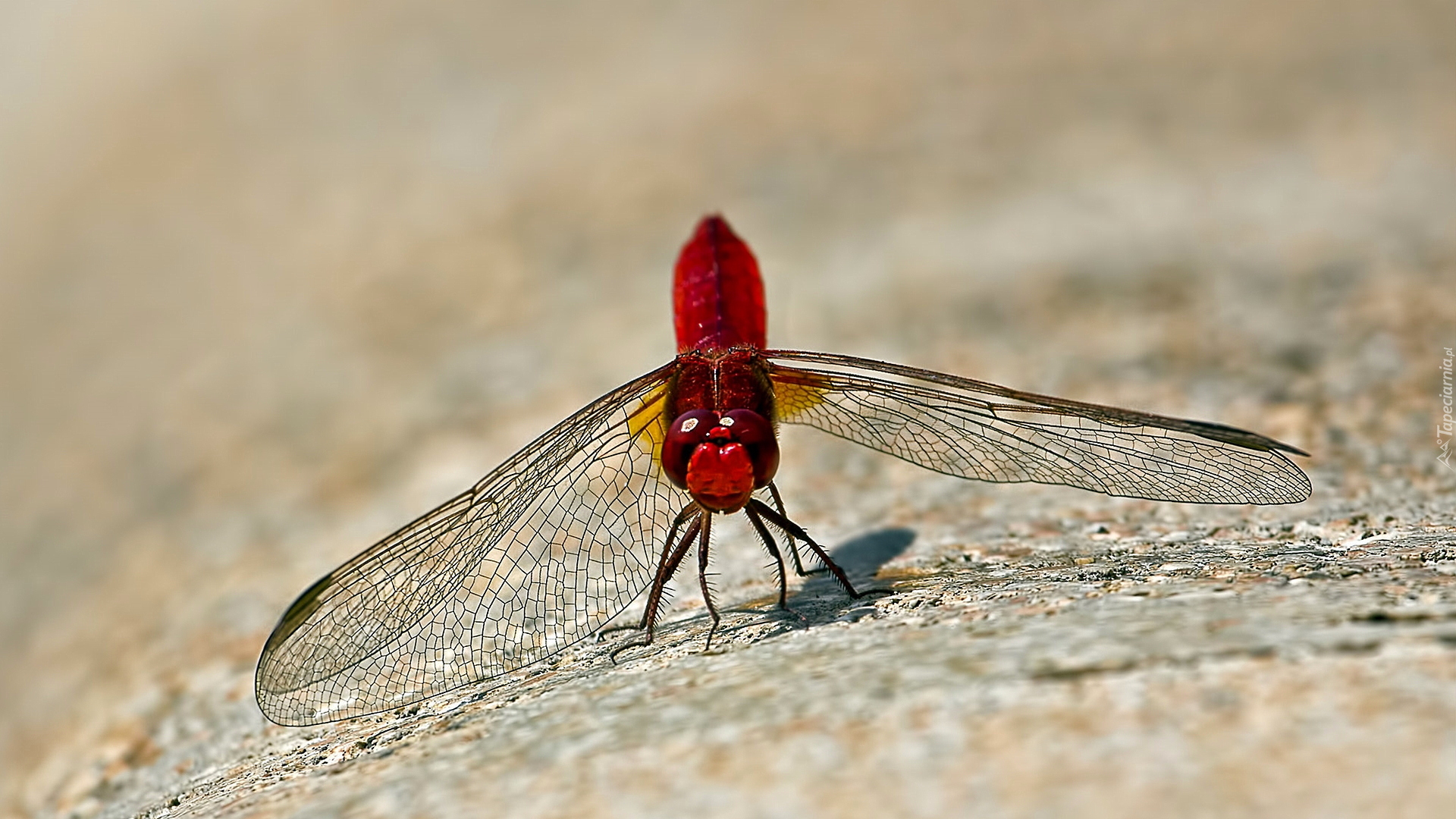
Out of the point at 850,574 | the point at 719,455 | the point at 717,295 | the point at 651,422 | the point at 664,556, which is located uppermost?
the point at 717,295

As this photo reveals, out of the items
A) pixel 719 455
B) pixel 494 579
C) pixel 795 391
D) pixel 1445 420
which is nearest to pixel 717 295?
pixel 795 391

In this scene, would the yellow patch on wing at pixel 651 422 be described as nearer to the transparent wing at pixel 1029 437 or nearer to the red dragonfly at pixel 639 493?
the red dragonfly at pixel 639 493

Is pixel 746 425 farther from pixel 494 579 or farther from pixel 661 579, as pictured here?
pixel 494 579

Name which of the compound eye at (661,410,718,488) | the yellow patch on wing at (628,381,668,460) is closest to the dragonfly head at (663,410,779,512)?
the compound eye at (661,410,718,488)

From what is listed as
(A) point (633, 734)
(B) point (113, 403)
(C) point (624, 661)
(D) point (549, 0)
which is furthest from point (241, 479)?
(D) point (549, 0)

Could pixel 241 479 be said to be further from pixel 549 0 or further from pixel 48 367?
pixel 549 0

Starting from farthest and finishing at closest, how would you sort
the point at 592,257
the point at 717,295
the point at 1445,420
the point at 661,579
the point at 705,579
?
1. the point at 592,257
2. the point at 1445,420
3. the point at 717,295
4. the point at 661,579
5. the point at 705,579

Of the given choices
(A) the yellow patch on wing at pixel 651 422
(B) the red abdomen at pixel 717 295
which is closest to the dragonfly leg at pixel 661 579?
(A) the yellow patch on wing at pixel 651 422

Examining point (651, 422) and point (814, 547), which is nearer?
point (814, 547)
